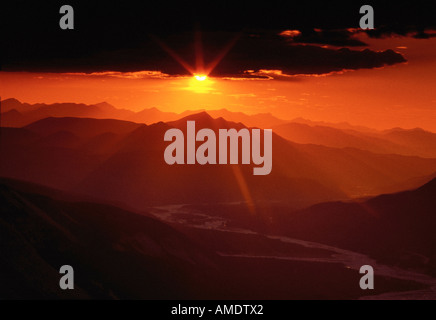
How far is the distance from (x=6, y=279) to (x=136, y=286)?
38064 millimetres

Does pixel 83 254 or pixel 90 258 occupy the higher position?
pixel 83 254

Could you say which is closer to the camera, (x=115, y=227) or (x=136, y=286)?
(x=136, y=286)

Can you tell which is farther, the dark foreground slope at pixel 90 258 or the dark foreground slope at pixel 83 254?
the dark foreground slope at pixel 90 258

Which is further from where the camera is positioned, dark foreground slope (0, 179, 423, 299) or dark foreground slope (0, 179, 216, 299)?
dark foreground slope (0, 179, 423, 299)

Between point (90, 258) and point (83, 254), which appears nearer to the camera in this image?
point (83, 254)

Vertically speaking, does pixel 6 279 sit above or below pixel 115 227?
below
